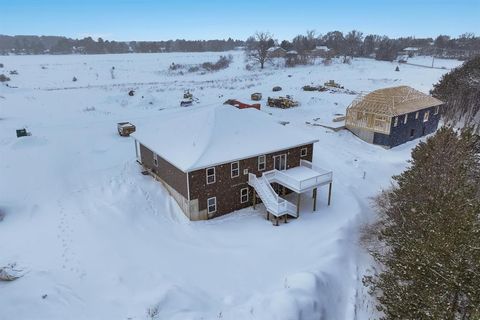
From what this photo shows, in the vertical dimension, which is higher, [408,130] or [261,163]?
[261,163]

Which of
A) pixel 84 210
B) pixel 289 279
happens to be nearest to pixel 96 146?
pixel 84 210

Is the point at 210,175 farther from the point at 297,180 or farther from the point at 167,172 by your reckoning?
the point at 297,180

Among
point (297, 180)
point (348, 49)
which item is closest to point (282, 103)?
point (297, 180)

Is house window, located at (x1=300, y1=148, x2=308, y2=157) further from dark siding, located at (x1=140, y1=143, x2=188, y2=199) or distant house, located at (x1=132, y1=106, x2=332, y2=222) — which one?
dark siding, located at (x1=140, y1=143, x2=188, y2=199)

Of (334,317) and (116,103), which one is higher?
(116,103)

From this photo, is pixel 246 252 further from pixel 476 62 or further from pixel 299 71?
pixel 299 71
